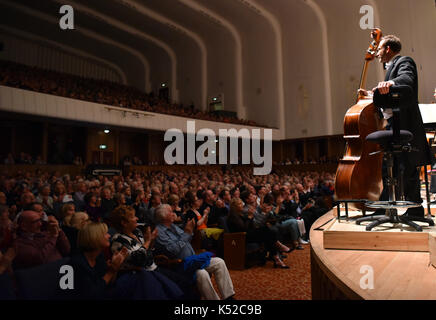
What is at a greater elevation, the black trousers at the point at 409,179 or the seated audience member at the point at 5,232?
the black trousers at the point at 409,179

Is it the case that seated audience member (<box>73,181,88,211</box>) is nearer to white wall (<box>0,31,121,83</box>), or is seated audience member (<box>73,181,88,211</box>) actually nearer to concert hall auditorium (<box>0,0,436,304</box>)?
concert hall auditorium (<box>0,0,436,304</box>)

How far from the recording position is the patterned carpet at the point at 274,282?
9.80 feet

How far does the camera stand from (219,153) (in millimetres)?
15414

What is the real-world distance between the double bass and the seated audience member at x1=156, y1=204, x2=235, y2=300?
110cm

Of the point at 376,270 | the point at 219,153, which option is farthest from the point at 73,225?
the point at 219,153

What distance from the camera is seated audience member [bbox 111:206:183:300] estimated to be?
6.61 feet

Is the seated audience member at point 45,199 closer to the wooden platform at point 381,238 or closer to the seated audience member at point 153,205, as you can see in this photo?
the seated audience member at point 153,205

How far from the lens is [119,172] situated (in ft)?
34.7

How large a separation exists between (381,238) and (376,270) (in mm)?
352

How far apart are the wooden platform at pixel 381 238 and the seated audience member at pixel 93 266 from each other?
1346 millimetres

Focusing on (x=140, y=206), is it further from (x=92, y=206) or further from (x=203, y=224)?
(x=203, y=224)

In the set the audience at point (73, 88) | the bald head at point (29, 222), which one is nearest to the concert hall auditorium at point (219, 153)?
the bald head at point (29, 222)
